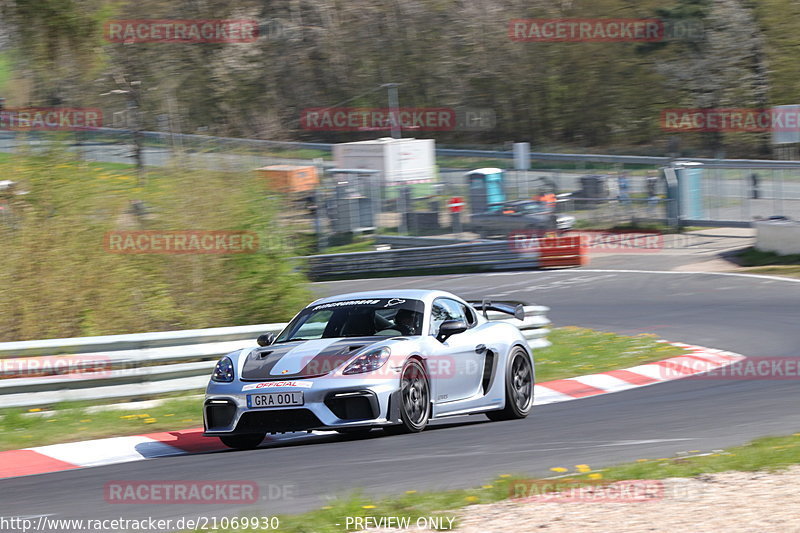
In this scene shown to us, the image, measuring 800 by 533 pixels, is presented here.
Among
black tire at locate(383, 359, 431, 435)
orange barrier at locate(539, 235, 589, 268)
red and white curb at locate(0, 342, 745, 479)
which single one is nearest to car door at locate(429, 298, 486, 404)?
black tire at locate(383, 359, 431, 435)

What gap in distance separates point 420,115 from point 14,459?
51.9 metres

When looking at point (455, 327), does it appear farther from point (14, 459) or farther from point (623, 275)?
point (623, 275)

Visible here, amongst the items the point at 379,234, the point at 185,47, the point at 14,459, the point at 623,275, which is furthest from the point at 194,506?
the point at 185,47

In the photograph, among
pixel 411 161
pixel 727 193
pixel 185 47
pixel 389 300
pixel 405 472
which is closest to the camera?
pixel 405 472

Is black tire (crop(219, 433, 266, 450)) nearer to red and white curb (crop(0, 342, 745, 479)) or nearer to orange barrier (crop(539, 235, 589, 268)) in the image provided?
red and white curb (crop(0, 342, 745, 479))

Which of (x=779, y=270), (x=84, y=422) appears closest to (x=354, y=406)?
(x=84, y=422)

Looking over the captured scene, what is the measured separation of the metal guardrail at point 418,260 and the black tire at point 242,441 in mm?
19191

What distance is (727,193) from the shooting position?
101 feet

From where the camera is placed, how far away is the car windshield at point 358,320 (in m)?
8.92

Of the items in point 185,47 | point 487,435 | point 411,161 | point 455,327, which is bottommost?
point 487,435

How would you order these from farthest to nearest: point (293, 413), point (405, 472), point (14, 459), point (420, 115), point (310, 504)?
point (420, 115)
point (14, 459)
point (293, 413)
point (405, 472)
point (310, 504)

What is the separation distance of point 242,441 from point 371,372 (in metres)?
1.29

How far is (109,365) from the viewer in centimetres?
1057

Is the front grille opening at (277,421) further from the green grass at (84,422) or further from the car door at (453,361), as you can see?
the green grass at (84,422)
